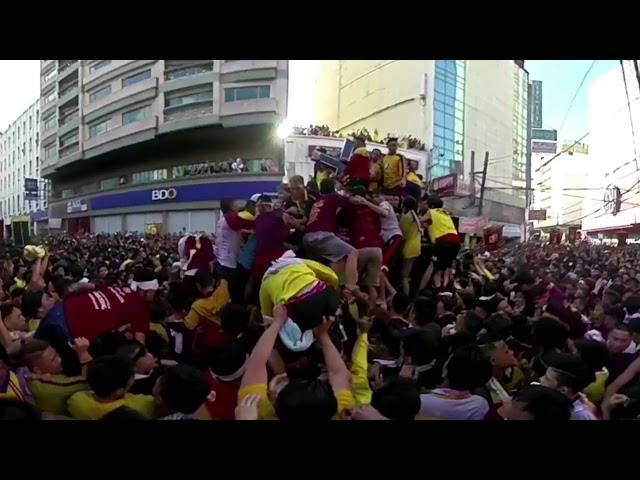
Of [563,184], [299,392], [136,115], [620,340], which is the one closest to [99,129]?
[136,115]

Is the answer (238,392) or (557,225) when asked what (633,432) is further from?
(557,225)

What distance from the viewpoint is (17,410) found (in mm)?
2352

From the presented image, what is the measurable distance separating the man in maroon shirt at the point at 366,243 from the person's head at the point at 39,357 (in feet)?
6.08

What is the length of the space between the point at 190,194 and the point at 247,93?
28.4 inches

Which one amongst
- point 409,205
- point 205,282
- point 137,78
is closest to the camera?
point 137,78

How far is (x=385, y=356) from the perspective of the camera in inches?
112

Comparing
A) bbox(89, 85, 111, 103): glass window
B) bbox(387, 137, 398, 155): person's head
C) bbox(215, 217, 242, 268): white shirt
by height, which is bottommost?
bbox(215, 217, 242, 268): white shirt

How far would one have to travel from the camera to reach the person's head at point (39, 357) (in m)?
2.44

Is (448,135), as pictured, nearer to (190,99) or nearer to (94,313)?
(190,99)

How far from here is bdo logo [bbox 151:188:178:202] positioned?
3446 mm

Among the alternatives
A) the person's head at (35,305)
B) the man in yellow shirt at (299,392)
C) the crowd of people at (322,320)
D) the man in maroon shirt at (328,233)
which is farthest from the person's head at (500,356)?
the person's head at (35,305)

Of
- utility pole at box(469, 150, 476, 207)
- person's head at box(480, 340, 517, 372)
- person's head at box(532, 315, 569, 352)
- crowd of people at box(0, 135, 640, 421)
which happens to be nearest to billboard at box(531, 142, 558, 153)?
utility pole at box(469, 150, 476, 207)

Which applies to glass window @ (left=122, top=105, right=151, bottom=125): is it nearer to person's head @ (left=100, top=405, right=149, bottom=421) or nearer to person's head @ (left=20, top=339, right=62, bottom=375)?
person's head @ (left=20, top=339, right=62, bottom=375)

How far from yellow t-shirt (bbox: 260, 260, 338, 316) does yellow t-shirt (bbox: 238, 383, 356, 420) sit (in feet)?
1.53
